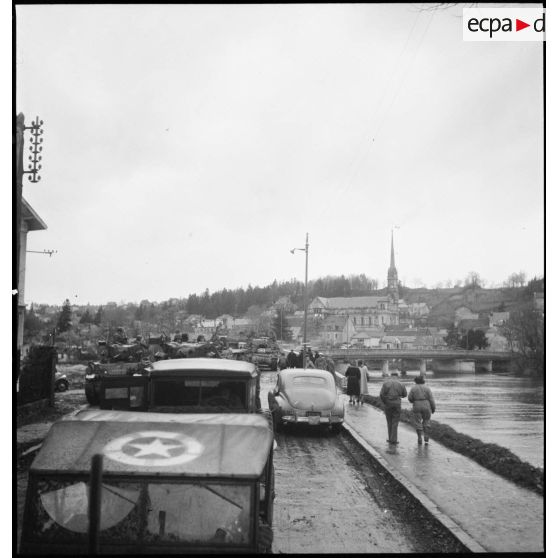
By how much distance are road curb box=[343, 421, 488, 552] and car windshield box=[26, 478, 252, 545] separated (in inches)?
131

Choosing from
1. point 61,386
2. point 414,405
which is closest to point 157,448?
point 414,405

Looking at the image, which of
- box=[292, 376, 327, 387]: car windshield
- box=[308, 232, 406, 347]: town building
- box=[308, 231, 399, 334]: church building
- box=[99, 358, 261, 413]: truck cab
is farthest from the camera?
box=[308, 231, 399, 334]: church building

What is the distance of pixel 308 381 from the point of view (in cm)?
1518


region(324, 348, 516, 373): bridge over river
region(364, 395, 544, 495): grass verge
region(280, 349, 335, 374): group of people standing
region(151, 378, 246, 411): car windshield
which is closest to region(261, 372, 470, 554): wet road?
region(151, 378, 246, 411): car windshield

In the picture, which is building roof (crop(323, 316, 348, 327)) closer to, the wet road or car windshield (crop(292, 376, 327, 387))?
car windshield (crop(292, 376, 327, 387))

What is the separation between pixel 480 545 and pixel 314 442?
24.1 ft

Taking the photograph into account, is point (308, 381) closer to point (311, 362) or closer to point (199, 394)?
point (199, 394)

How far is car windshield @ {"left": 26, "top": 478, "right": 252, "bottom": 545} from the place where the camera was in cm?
393

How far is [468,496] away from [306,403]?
6.39m

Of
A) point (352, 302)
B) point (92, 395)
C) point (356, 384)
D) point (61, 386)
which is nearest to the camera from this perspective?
point (92, 395)

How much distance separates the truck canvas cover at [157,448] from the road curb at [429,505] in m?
3.21

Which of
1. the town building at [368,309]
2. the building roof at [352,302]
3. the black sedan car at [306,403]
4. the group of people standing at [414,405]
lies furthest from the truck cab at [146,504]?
the building roof at [352,302]
